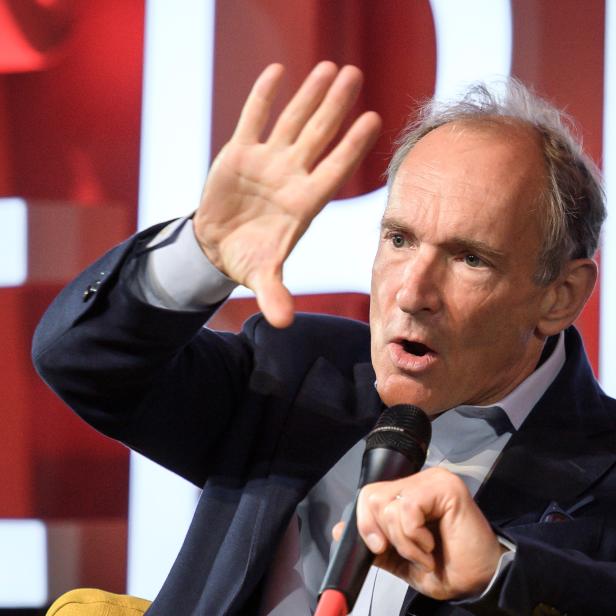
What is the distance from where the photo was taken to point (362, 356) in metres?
1.79

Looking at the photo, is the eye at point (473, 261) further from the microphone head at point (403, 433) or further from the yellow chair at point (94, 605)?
the yellow chair at point (94, 605)

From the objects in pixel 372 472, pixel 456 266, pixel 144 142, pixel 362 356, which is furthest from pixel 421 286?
pixel 144 142

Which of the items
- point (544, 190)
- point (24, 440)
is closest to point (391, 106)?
point (544, 190)

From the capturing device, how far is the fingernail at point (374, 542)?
1016 millimetres

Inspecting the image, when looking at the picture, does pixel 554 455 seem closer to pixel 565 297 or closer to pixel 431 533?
pixel 565 297

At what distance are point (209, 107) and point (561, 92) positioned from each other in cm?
73

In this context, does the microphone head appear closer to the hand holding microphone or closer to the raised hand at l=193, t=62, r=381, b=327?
the hand holding microphone

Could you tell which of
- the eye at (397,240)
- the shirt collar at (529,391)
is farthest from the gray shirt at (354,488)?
the eye at (397,240)

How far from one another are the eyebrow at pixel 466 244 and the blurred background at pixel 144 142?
61 cm

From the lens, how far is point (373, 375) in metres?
1.74

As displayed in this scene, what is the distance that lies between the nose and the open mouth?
0.05 meters

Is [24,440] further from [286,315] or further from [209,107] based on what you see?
[286,315]

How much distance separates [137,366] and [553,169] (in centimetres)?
70

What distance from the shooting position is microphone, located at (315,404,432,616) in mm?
971
